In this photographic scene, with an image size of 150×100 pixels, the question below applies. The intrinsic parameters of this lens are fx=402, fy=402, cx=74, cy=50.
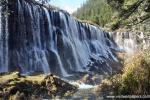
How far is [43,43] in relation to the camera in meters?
44.0

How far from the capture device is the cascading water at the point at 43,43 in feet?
127

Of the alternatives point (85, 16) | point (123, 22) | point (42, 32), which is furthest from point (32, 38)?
point (85, 16)

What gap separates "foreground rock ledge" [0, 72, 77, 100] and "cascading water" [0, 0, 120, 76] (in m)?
11.5

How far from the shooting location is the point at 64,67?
4478 centimetres

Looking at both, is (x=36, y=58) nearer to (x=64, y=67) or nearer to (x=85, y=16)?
(x=64, y=67)

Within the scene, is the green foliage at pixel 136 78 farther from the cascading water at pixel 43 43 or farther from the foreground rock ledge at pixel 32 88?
the cascading water at pixel 43 43

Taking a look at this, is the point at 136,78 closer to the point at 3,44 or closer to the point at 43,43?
the point at 3,44

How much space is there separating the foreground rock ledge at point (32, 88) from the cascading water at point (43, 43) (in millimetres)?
11550

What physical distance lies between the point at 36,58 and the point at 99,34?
28.9 metres

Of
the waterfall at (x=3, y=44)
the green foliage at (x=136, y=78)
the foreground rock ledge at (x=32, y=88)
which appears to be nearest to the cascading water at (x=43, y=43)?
the waterfall at (x=3, y=44)

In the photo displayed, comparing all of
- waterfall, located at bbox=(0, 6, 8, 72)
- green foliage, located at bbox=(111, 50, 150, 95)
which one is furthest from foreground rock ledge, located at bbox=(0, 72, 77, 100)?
waterfall, located at bbox=(0, 6, 8, 72)

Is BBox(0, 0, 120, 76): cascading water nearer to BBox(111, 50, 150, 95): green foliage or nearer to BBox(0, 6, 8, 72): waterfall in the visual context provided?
BBox(0, 6, 8, 72): waterfall

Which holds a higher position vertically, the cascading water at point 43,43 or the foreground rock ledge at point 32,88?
the cascading water at point 43,43

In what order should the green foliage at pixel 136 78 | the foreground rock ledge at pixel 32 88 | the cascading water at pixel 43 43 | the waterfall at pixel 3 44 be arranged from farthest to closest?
the cascading water at pixel 43 43
the waterfall at pixel 3 44
the foreground rock ledge at pixel 32 88
the green foliage at pixel 136 78
